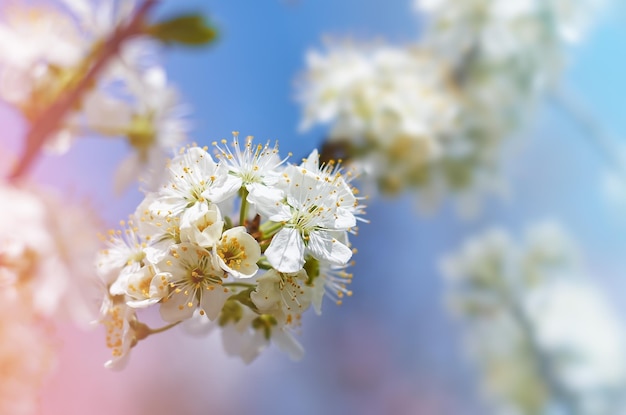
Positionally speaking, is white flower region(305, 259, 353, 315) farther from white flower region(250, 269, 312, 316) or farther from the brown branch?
the brown branch

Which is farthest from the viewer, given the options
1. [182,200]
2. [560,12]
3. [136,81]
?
[560,12]

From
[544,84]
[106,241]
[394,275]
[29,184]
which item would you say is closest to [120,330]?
[106,241]

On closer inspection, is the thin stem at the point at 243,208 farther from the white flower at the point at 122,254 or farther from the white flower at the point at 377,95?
the white flower at the point at 377,95

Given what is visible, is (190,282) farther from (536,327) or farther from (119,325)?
(536,327)

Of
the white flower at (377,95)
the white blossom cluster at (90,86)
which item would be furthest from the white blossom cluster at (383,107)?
the white blossom cluster at (90,86)

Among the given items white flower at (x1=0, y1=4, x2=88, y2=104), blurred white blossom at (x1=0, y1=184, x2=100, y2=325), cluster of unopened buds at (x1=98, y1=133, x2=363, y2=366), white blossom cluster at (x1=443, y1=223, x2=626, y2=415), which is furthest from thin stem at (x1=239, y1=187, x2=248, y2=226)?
white blossom cluster at (x1=443, y1=223, x2=626, y2=415)

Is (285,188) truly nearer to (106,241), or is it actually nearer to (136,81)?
(106,241)
